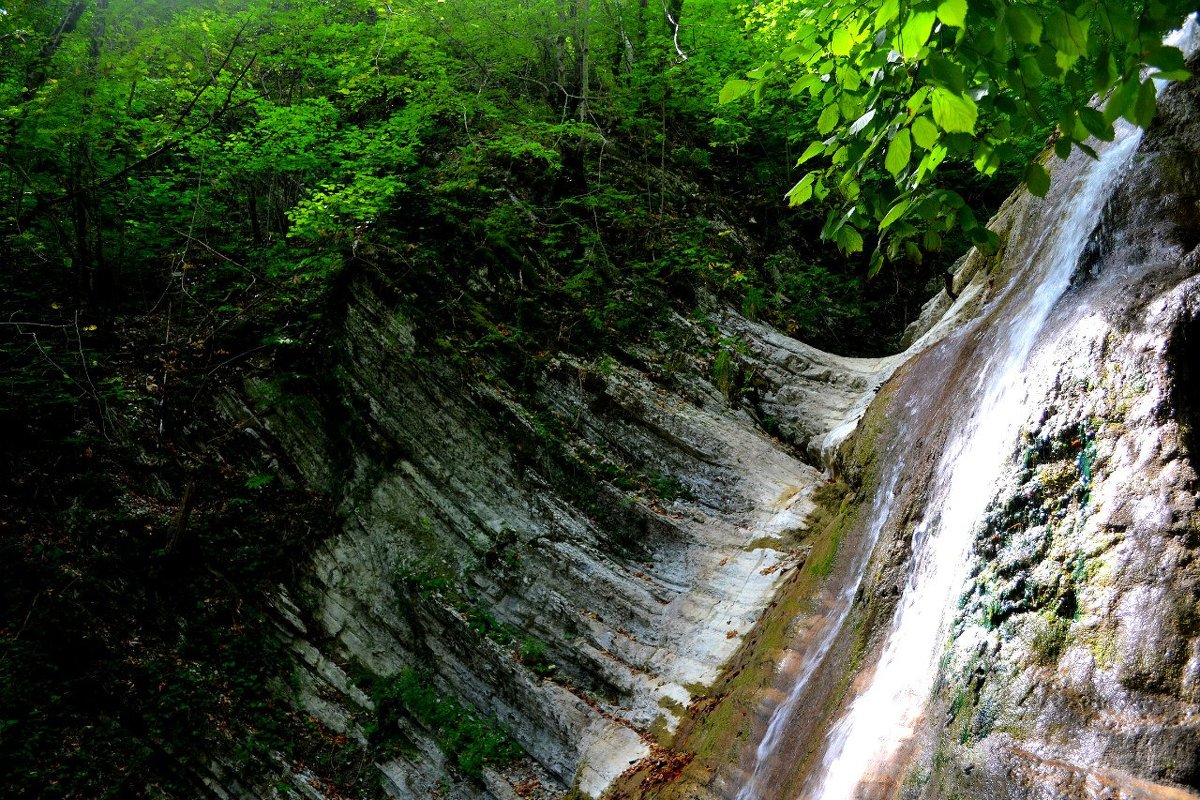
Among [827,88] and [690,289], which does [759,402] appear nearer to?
[690,289]

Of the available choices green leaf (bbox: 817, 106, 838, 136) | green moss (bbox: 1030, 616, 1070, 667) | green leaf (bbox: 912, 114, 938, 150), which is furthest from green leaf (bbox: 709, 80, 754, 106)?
green moss (bbox: 1030, 616, 1070, 667)

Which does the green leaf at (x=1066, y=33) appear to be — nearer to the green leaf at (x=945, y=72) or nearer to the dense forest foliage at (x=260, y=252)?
the green leaf at (x=945, y=72)

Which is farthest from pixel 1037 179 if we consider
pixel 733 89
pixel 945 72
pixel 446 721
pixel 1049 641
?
pixel 446 721

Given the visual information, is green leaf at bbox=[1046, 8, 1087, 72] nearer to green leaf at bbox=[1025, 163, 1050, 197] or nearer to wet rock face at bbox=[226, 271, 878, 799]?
green leaf at bbox=[1025, 163, 1050, 197]

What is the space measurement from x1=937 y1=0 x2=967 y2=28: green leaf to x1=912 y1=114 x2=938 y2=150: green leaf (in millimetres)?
243

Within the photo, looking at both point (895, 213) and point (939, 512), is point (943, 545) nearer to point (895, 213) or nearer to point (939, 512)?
point (939, 512)

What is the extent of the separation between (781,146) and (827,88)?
11.7m

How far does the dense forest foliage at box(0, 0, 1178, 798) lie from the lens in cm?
680

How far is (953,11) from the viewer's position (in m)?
1.54

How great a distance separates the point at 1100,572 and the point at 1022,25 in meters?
2.41

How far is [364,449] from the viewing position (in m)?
8.38

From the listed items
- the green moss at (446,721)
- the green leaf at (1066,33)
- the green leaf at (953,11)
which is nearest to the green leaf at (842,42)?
the green leaf at (953,11)

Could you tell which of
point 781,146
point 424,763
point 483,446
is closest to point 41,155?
A: point 483,446

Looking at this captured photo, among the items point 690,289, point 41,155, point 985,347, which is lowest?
point 985,347
